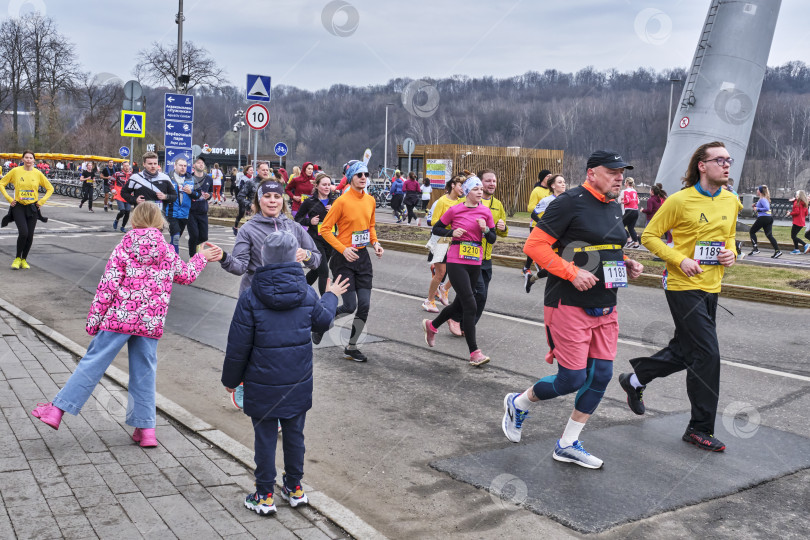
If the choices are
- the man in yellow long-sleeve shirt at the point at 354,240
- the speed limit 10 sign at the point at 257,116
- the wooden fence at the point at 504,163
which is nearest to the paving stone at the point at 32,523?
the man in yellow long-sleeve shirt at the point at 354,240

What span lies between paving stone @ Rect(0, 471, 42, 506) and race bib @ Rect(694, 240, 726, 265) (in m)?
4.19

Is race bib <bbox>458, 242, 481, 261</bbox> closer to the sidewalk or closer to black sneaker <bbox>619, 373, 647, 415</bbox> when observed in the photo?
black sneaker <bbox>619, 373, 647, 415</bbox>

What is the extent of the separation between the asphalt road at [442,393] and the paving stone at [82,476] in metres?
1.11

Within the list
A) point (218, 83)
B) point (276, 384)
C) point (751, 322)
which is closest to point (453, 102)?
point (218, 83)

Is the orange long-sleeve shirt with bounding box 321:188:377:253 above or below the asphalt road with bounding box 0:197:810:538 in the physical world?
above

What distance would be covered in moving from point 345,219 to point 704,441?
12.5 feet

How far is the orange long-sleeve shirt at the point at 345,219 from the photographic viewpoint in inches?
300

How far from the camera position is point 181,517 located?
12.6ft

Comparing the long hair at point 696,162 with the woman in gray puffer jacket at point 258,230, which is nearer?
the long hair at point 696,162

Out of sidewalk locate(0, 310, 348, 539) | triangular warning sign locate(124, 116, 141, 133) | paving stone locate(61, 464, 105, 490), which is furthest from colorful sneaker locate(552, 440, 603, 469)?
triangular warning sign locate(124, 116, 141, 133)

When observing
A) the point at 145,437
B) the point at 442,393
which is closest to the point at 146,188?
the point at 442,393

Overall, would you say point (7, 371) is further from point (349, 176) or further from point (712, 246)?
point (712, 246)

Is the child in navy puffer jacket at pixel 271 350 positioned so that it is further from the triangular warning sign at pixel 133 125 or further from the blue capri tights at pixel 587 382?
the triangular warning sign at pixel 133 125

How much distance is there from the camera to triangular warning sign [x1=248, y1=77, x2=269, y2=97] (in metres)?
17.4
